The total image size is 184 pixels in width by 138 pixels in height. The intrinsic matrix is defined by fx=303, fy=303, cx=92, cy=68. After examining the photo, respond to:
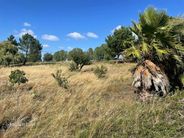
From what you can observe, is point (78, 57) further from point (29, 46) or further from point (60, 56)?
point (60, 56)

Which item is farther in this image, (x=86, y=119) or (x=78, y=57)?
(x=78, y=57)

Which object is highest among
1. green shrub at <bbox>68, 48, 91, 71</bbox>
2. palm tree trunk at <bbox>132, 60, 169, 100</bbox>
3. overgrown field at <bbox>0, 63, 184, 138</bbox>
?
green shrub at <bbox>68, 48, 91, 71</bbox>

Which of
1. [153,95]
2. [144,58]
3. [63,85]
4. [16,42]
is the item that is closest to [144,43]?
[144,58]

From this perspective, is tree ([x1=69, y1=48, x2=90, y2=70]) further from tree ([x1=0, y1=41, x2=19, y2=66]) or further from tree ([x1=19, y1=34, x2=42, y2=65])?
tree ([x1=19, y1=34, x2=42, y2=65])

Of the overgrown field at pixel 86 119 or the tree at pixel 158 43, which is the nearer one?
the overgrown field at pixel 86 119

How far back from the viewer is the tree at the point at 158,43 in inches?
375

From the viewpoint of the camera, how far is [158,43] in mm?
9594

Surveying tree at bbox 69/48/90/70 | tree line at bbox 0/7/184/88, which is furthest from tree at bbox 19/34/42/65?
tree line at bbox 0/7/184/88

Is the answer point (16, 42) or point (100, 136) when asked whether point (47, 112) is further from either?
point (16, 42)

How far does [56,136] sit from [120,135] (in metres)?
1.16

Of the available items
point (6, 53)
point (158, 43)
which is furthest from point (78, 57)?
point (158, 43)

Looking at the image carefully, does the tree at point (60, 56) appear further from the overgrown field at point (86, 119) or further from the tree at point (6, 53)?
the overgrown field at point (86, 119)

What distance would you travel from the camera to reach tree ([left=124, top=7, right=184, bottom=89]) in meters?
9.52

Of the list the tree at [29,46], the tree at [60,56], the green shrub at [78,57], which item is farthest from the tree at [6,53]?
the tree at [60,56]
